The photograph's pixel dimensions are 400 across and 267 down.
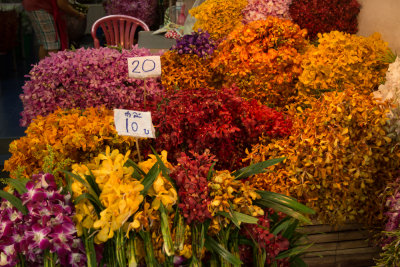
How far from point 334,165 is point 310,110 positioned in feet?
0.79

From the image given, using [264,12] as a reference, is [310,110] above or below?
below

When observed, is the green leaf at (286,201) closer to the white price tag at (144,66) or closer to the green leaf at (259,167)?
the green leaf at (259,167)

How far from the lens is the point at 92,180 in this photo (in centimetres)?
101

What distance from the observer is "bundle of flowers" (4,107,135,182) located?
4.37ft

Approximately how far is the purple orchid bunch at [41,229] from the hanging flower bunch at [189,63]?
883mm

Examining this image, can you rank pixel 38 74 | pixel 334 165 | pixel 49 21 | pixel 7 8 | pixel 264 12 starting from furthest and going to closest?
1. pixel 7 8
2. pixel 49 21
3. pixel 264 12
4. pixel 38 74
5. pixel 334 165

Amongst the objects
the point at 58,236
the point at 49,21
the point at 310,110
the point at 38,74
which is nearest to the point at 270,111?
the point at 310,110

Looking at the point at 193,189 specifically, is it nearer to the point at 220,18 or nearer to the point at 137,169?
the point at 137,169

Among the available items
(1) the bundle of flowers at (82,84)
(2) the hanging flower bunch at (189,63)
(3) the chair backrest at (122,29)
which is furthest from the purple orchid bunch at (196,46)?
(3) the chair backrest at (122,29)

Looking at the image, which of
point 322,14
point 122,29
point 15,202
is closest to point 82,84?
point 15,202

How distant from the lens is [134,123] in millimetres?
1176

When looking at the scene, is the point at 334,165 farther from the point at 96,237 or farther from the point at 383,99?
the point at 96,237

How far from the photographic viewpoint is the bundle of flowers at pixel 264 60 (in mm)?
1694

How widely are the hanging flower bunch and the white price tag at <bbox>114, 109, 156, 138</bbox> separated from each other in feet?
1.85
